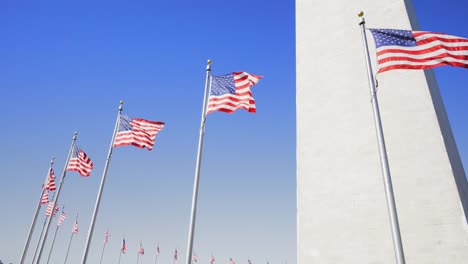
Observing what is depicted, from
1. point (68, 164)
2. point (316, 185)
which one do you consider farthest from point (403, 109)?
point (68, 164)

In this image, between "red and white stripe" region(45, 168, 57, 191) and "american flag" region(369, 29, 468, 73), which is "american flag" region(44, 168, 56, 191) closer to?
"red and white stripe" region(45, 168, 57, 191)

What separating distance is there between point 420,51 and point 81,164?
53.7ft

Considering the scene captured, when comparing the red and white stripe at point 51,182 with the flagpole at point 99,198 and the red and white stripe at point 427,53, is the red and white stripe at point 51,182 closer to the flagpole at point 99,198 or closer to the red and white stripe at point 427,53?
the flagpole at point 99,198

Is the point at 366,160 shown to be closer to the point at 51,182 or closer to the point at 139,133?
the point at 139,133

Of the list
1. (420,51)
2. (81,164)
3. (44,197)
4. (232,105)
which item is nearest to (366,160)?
(420,51)

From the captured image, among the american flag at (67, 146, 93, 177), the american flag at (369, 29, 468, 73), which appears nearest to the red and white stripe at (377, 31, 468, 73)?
the american flag at (369, 29, 468, 73)

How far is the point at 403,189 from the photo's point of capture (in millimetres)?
13570

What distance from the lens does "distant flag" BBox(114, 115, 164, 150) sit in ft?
46.1

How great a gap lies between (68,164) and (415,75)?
18.7 meters

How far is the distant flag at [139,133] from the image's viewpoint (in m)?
14.1

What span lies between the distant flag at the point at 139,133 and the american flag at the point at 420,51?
9.19 meters

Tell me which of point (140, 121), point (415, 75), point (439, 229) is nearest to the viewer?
point (439, 229)

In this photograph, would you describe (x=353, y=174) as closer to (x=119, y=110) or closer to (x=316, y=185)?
(x=316, y=185)

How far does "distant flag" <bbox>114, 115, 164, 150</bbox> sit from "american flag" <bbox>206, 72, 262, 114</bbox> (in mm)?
3301
